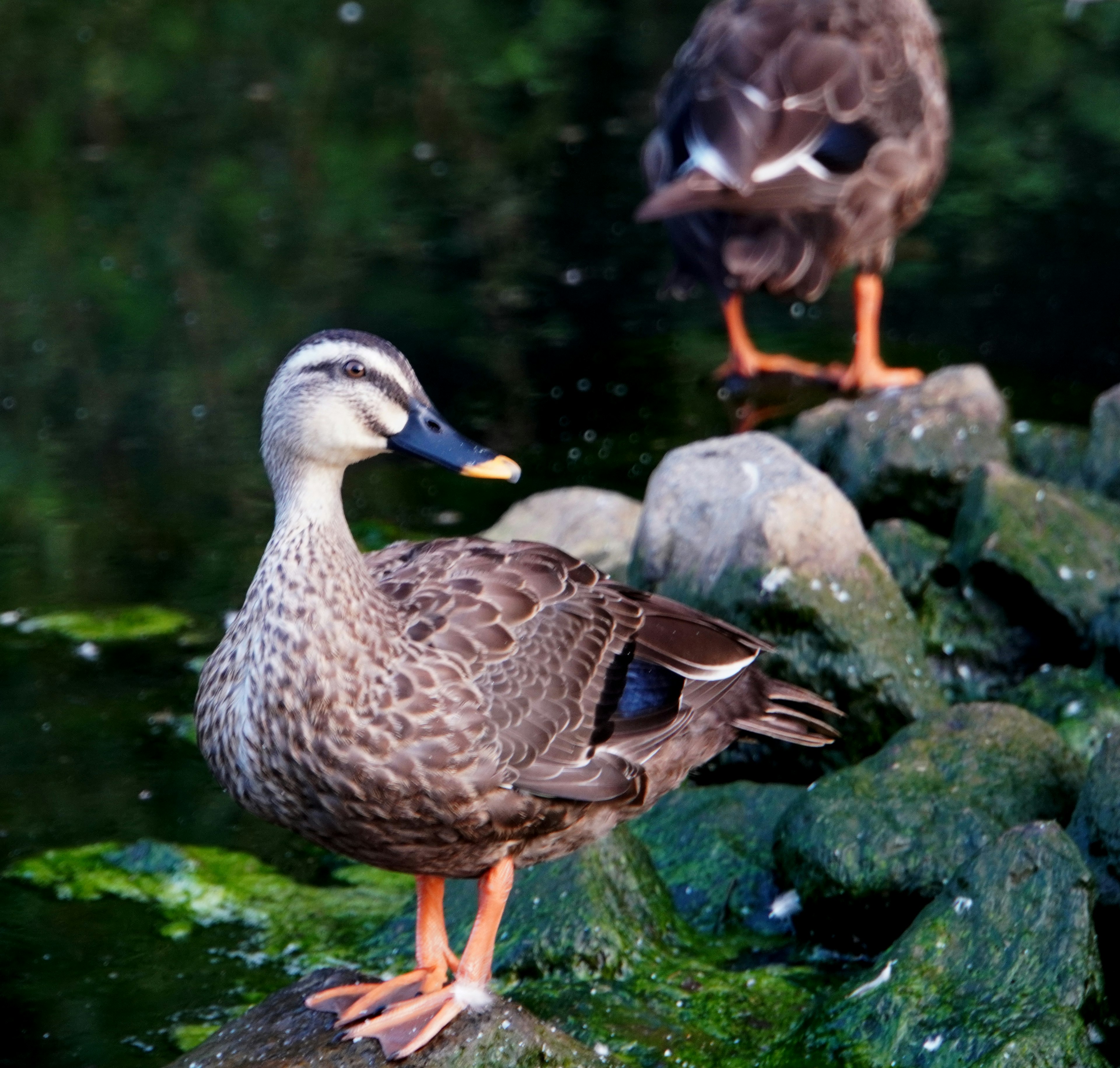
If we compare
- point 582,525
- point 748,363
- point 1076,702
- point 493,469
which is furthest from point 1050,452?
point 493,469

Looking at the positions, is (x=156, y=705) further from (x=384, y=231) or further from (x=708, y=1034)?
(x=384, y=231)

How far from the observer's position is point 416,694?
3.48 m

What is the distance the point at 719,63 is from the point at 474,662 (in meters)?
4.65

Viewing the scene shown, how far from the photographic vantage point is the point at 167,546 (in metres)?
6.98

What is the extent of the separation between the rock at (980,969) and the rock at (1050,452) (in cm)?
Result: 259

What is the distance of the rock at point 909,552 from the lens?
5629 millimetres

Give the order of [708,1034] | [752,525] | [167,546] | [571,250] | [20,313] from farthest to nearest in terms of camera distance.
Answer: [571,250] → [20,313] → [167,546] → [752,525] → [708,1034]

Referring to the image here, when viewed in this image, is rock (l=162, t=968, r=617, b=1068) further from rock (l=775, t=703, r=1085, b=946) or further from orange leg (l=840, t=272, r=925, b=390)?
orange leg (l=840, t=272, r=925, b=390)

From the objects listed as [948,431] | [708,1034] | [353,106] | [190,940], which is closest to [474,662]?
[708,1034]

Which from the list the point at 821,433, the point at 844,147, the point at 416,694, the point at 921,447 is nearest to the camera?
the point at 416,694

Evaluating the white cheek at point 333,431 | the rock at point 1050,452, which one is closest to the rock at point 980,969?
the white cheek at point 333,431

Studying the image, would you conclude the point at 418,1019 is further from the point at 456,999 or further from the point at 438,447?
the point at 438,447

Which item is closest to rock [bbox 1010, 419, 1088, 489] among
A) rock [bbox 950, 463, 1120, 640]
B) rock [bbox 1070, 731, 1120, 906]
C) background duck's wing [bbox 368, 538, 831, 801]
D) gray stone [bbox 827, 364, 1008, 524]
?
gray stone [bbox 827, 364, 1008, 524]

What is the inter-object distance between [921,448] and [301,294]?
14.1 ft
